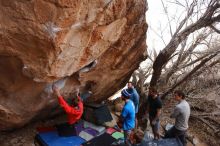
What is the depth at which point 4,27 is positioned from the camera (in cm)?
425

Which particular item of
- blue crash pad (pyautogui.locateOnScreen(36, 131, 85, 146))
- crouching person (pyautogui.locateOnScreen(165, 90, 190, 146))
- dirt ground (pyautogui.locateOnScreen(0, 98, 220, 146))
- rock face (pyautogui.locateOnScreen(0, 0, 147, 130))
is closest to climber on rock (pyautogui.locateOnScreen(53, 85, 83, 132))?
rock face (pyautogui.locateOnScreen(0, 0, 147, 130))

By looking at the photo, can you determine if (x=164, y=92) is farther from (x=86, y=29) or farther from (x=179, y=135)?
(x=86, y=29)

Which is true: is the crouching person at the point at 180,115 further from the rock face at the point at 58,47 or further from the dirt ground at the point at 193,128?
the dirt ground at the point at 193,128

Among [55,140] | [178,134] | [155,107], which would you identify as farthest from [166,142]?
[55,140]

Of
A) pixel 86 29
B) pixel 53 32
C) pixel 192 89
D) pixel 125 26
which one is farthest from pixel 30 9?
pixel 192 89

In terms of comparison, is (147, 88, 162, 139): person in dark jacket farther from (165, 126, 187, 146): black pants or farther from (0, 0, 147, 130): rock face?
(0, 0, 147, 130): rock face

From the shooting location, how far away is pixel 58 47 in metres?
4.54

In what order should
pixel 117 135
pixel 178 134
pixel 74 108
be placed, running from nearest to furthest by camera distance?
pixel 74 108, pixel 178 134, pixel 117 135

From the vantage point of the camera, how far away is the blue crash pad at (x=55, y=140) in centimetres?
651

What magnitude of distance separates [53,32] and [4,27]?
0.69 meters

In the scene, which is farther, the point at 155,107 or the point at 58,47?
the point at 155,107

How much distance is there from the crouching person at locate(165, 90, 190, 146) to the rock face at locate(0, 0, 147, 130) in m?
1.58

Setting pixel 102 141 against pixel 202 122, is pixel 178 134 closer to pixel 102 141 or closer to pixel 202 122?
pixel 102 141

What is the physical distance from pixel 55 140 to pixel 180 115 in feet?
9.03
